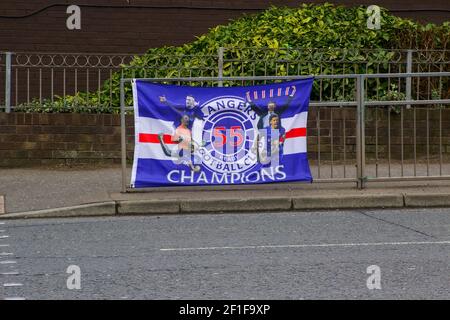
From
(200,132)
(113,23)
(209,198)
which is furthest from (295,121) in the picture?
(113,23)

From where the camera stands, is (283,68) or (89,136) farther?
(283,68)

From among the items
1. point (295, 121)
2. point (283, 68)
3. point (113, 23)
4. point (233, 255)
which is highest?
point (113, 23)

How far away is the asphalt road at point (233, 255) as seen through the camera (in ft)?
24.0

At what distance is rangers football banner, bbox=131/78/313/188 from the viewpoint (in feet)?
39.9

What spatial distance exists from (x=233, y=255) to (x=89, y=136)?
659cm

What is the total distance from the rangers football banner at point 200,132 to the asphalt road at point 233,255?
0.82m

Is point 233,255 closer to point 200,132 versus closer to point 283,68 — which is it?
point 200,132

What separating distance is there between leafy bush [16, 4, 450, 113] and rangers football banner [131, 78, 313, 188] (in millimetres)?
2441

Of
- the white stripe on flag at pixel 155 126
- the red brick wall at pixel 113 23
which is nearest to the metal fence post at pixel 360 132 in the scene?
the white stripe on flag at pixel 155 126

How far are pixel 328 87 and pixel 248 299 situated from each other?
27.9ft

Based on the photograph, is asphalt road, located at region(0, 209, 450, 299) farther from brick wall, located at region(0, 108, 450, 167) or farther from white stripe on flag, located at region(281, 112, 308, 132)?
brick wall, located at region(0, 108, 450, 167)

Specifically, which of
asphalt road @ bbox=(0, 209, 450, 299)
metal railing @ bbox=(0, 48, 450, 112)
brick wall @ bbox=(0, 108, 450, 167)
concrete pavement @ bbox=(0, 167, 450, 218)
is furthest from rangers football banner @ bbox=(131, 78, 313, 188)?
brick wall @ bbox=(0, 108, 450, 167)

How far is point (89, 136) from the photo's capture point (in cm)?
1491

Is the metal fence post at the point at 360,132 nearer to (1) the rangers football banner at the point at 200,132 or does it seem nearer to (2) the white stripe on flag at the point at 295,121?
Answer: (2) the white stripe on flag at the point at 295,121
